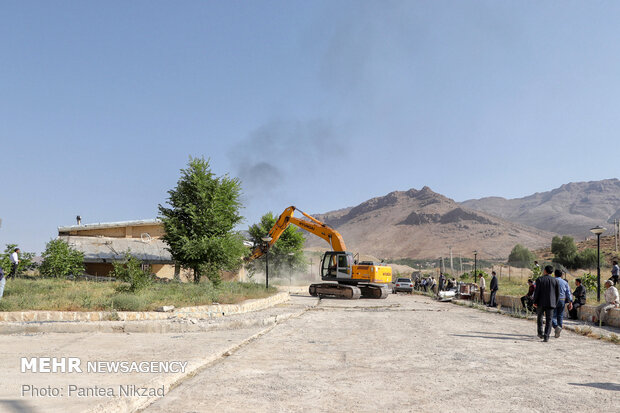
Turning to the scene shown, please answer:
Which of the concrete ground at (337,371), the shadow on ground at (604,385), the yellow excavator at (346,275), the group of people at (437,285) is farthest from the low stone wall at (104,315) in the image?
the group of people at (437,285)

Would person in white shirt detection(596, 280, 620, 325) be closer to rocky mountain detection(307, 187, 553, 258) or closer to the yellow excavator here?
the yellow excavator

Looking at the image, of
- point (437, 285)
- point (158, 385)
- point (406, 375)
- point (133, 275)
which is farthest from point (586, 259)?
point (158, 385)

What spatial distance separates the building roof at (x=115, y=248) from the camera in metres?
31.8

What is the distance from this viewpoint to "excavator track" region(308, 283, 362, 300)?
2706cm

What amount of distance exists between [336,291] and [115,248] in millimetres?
16939

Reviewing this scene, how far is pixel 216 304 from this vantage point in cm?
1639

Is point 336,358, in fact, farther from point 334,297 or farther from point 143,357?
point 334,297

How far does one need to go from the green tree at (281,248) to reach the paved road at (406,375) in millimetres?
33370

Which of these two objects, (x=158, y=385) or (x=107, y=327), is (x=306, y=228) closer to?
(x=107, y=327)

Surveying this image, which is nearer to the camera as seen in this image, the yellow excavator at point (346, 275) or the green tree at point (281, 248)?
the yellow excavator at point (346, 275)

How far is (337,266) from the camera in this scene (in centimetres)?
2819

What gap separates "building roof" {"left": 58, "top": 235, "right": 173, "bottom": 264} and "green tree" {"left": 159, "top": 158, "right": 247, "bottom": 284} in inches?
212

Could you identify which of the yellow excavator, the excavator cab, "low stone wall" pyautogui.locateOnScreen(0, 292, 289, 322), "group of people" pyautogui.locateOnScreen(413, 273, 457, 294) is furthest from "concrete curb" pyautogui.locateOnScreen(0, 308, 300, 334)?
"group of people" pyautogui.locateOnScreen(413, 273, 457, 294)

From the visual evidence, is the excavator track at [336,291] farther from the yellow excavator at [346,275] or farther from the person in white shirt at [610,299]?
the person in white shirt at [610,299]
